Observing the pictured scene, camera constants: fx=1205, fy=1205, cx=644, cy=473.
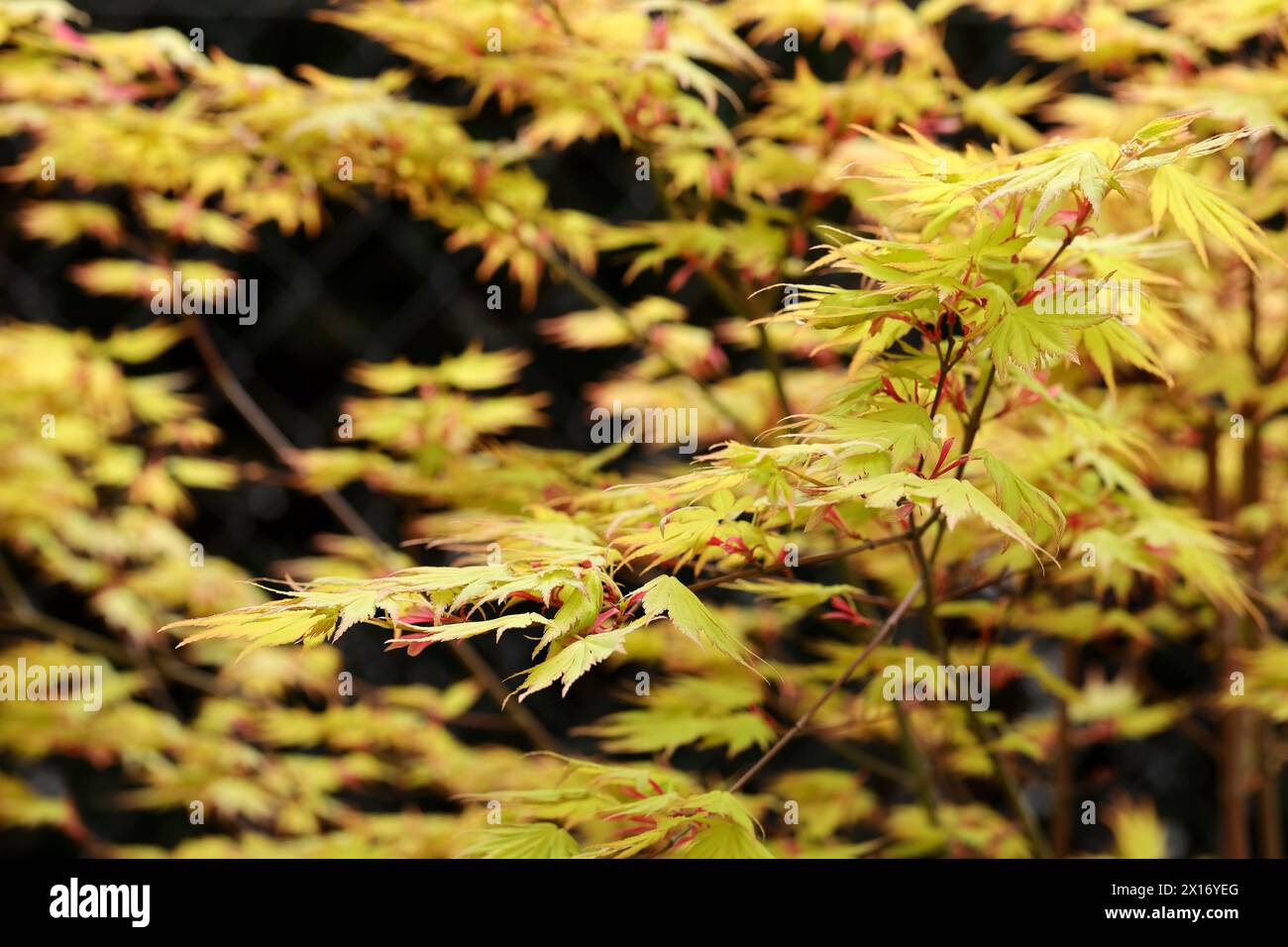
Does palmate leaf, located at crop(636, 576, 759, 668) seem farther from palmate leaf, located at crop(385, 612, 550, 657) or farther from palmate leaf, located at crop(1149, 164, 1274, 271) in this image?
palmate leaf, located at crop(1149, 164, 1274, 271)

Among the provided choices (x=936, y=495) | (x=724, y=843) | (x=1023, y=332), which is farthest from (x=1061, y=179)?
(x=724, y=843)

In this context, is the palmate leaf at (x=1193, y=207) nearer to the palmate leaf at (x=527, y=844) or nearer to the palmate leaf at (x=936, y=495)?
the palmate leaf at (x=936, y=495)

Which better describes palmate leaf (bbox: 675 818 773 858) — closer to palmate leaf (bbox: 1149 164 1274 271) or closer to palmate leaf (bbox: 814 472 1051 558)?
palmate leaf (bbox: 814 472 1051 558)

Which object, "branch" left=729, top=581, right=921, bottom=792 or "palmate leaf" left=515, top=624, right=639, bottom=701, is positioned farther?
"branch" left=729, top=581, right=921, bottom=792

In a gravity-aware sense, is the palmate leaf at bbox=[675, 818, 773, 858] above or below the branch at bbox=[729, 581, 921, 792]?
below

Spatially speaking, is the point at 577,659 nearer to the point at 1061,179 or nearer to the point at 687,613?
the point at 687,613

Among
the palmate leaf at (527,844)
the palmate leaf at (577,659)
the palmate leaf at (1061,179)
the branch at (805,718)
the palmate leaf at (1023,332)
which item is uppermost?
the palmate leaf at (1061,179)

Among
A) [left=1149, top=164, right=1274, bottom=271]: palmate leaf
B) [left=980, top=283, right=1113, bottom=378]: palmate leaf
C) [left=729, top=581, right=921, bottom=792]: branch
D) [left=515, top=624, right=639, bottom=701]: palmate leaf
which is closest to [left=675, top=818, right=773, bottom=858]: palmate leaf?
[left=729, top=581, right=921, bottom=792]: branch

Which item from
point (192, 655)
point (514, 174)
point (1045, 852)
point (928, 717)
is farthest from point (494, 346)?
point (1045, 852)

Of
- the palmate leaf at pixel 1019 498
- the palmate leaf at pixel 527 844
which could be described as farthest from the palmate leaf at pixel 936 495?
the palmate leaf at pixel 527 844

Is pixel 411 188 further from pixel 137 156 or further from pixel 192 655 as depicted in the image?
pixel 192 655

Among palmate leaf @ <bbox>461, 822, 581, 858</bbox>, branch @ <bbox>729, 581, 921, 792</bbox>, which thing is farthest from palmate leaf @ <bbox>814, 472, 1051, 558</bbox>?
palmate leaf @ <bbox>461, 822, 581, 858</bbox>

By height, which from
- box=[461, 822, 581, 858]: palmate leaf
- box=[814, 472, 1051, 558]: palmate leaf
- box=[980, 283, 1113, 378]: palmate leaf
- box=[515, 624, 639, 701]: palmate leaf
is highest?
box=[980, 283, 1113, 378]: palmate leaf
